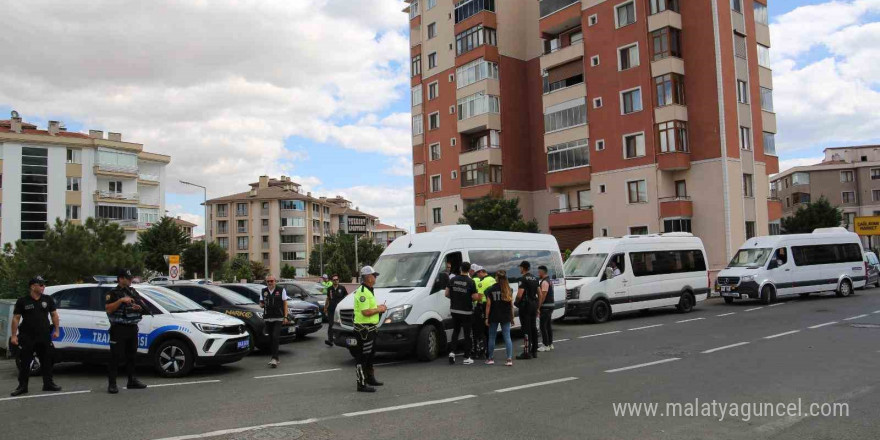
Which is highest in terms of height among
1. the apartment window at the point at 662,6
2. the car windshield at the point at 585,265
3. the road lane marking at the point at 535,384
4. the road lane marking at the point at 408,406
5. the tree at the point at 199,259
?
Result: the apartment window at the point at 662,6

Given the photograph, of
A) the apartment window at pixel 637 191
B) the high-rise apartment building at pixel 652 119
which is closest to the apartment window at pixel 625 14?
the high-rise apartment building at pixel 652 119

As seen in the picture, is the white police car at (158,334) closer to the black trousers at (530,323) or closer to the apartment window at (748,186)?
the black trousers at (530,323)

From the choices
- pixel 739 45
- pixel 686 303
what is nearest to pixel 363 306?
pixel 686 303

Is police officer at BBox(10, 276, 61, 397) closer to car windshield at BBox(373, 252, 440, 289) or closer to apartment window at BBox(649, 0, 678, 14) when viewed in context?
car windshield at BBox(373, 252, 440, 289)

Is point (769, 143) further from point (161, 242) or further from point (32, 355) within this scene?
point (161, 242)

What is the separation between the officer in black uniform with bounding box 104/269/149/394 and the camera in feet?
30.5

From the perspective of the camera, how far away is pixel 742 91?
37125 millimetres

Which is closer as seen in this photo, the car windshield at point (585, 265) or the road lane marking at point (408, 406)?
the road lane marking at point (408, 406)

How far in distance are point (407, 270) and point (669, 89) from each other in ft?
92.2

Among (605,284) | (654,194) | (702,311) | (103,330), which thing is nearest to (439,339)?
(103,330)

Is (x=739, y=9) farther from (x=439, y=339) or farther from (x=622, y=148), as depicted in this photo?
(x=439, y=339)

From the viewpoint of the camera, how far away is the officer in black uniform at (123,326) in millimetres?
9305

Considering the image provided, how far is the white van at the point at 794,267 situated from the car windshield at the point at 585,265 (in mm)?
6642

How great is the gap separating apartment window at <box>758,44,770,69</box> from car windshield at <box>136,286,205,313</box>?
3847cm
